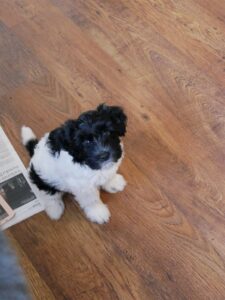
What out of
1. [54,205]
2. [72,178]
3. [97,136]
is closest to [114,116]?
[97,136]

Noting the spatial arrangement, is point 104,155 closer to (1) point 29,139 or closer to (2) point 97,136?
(2) point 97,136

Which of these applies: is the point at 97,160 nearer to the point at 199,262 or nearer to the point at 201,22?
the point at 199,262

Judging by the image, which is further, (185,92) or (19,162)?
(185,92)

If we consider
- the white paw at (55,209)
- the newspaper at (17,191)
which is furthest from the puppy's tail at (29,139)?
the white paw at (55,209)

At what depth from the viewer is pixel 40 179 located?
1402 millimetres

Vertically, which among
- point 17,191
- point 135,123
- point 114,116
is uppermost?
point 114,116

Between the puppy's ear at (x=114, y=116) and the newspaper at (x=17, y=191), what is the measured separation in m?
0.53

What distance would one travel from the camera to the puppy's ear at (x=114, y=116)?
1.21 metres

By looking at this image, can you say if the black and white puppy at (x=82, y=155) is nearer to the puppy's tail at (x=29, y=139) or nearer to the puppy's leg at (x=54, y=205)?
the puppy's leg at (x=54, y=205)

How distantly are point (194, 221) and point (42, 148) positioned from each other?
2.13ft

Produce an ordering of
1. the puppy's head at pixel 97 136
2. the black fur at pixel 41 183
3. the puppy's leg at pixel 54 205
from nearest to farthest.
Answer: the puppy's head at pixel 97 136
the black fur at pixel 41 183
the puppy's leg at pixel 54 205

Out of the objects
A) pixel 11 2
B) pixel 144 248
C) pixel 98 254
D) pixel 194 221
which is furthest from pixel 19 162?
pixel 11 2

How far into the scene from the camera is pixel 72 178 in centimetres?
131

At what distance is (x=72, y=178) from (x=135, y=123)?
0.57 m
